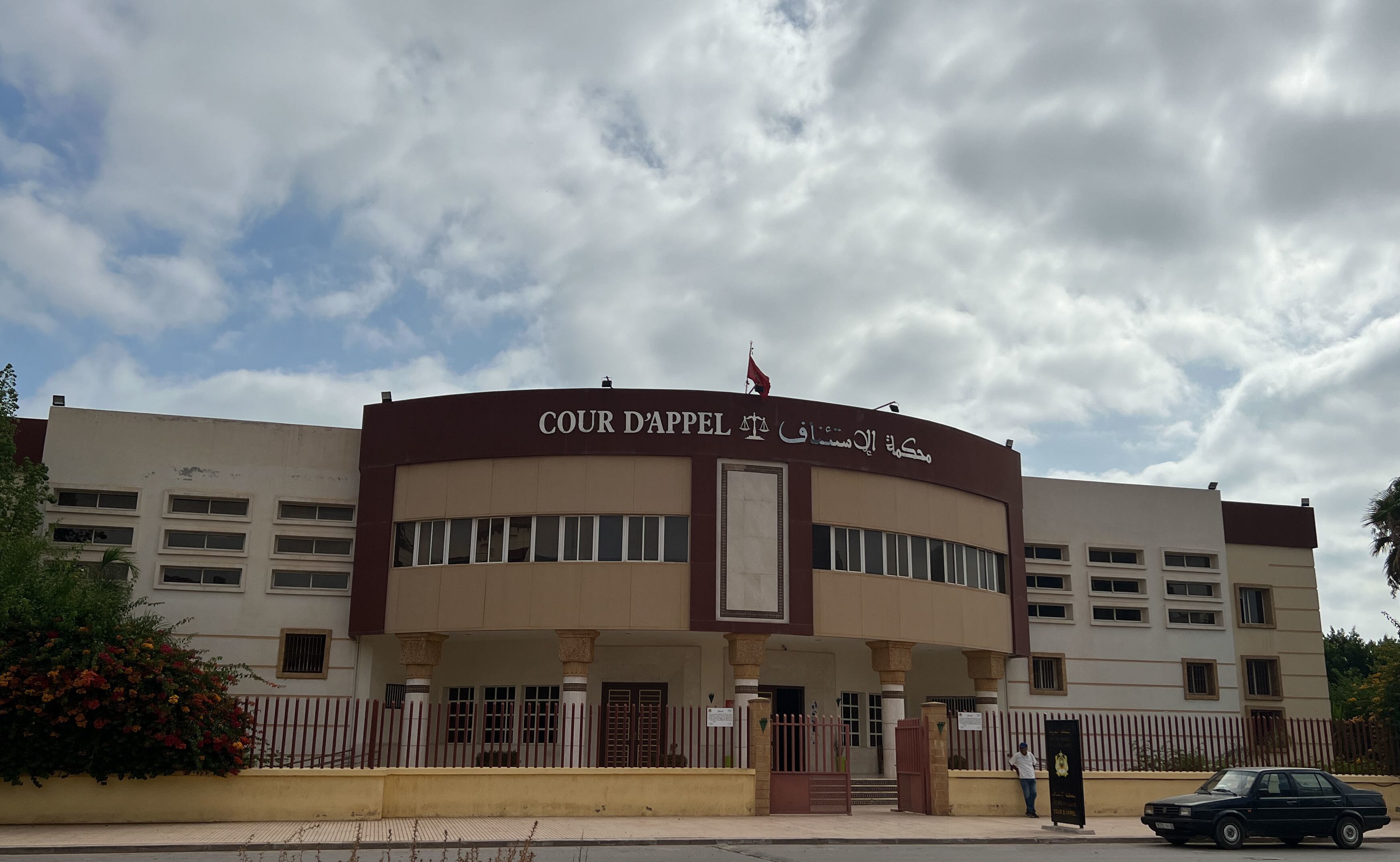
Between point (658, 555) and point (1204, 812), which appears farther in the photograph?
point (658, 555)

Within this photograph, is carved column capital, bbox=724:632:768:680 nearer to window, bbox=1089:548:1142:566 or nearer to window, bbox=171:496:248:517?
window, bbox=171:496:248:517

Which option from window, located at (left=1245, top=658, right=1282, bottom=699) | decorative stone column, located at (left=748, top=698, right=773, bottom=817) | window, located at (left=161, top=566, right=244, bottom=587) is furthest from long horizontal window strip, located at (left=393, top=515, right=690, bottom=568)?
window, located at (left=1245, top=658, right=1282, bottom=699)

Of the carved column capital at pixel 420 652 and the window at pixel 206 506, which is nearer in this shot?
the carved column capital at pixel 420 652

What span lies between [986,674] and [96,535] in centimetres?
2339

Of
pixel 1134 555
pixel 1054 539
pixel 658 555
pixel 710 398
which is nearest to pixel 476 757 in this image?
pixel 658 555

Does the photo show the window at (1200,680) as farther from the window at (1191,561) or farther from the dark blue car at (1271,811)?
the dark blue car at (1271,811)

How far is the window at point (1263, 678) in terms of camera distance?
121 feet

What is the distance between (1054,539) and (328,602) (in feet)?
68.5

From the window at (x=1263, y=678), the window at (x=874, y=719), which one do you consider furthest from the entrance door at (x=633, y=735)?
the window at (x=1263, y=678)

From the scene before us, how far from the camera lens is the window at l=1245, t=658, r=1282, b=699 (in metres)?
36.9

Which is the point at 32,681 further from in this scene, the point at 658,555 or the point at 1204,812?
the point at 1204,812

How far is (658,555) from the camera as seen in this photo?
27.9 metres

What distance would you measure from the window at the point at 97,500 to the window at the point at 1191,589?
29.7 metres

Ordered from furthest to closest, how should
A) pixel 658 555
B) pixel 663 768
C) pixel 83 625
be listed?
pixel 658 555, pixel 663 768, pixel 83 625
